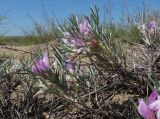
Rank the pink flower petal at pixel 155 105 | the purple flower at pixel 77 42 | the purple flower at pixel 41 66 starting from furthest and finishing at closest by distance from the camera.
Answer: the purple flower at pixel 77 42 → the purple flower at pixel 41 66 → the pink flower petal at pixel 155 105

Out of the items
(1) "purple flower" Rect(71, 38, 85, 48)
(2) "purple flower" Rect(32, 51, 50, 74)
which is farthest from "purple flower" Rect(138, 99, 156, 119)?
(1) "purple flower" Rect(71, 38, 85, 48)

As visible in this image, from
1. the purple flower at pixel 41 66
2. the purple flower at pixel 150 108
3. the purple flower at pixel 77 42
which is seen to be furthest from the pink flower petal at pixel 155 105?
the purple flower at pixel 77 42

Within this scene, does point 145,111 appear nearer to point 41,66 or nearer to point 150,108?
point 150,108

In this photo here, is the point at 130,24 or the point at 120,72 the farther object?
the point at 130,24

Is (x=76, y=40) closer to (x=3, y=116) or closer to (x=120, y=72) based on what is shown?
(x=120, y=72)

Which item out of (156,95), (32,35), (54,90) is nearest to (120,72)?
(54,90)

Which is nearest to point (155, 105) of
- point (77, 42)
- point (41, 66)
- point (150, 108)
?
point (150, 108)

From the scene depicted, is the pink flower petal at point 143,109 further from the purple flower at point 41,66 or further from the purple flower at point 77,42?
the purple flower at point 77,42

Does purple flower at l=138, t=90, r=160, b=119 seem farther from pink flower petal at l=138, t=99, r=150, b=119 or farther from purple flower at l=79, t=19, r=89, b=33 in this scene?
purple flower at l=79, t=19, r=89, b=33
